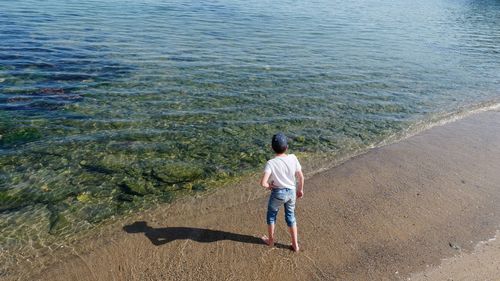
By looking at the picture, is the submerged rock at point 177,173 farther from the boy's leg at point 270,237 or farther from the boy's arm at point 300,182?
the boy's arm at point 300,182

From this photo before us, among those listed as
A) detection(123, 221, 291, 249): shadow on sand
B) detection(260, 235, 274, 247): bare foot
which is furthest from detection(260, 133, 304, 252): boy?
detection(123, 221, 291, 249): shadow on sand

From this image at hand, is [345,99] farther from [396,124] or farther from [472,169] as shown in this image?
[472,169]

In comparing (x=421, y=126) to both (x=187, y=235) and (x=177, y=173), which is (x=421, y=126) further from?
(x=187, y=235)

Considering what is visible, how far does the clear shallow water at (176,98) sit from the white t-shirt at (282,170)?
3.58m

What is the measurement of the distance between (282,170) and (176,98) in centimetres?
965

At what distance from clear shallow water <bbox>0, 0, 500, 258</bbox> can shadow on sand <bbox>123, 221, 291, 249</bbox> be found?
0.98 meters

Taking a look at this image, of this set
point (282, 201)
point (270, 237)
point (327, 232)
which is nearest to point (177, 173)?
point (270, 237)

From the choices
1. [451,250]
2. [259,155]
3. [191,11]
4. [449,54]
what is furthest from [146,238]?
[191,11]

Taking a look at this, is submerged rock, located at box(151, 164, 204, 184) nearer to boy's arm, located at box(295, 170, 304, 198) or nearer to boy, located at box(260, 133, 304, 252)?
boy, located at box(260, 133, 304, 252)

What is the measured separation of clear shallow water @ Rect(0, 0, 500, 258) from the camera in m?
10.1

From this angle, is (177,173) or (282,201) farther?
(177,173)

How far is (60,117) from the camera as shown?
1359cm

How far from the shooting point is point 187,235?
8.27 m

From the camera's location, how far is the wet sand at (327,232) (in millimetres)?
7305
